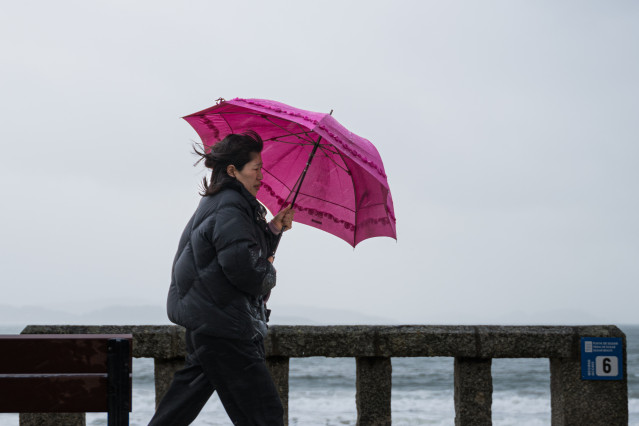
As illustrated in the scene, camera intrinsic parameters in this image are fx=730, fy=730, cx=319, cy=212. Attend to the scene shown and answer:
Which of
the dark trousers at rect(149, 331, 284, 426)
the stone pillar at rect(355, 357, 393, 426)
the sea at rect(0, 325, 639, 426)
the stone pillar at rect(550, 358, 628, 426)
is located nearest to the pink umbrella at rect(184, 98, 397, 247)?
the stone pillar at rect(355, 357, 393, 426)

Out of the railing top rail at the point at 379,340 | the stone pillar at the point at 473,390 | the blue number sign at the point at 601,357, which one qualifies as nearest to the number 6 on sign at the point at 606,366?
the blue number sign at the point at 601,357

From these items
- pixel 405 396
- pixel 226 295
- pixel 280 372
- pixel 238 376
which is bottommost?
pixel 405 396

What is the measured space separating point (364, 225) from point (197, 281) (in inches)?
49.7

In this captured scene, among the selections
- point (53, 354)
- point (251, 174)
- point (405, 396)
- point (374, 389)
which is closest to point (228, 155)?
point (251, 174)

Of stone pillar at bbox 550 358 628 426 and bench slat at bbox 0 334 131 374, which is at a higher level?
bench slat at bbox 0 334 131 374

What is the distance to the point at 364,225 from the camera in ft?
13.0

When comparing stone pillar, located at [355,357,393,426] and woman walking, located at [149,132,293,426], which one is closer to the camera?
woman walking, located at [149,132,293,426]

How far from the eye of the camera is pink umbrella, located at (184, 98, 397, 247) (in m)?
3.82

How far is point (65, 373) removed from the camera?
8.31 feet

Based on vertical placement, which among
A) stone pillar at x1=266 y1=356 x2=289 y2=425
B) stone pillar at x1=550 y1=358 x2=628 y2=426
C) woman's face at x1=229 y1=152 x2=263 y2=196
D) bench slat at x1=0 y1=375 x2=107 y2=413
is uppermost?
woman's face at x1=229 y1=152 x2=263 y2=196

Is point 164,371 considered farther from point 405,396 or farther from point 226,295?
point 405,396

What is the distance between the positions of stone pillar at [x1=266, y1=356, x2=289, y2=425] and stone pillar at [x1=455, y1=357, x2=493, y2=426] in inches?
41.1

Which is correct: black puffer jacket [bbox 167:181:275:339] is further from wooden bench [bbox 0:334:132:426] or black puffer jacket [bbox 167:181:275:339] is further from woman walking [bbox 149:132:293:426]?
wooden bench [bbox 0:334:132:426]

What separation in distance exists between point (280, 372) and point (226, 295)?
→ 1427mm
